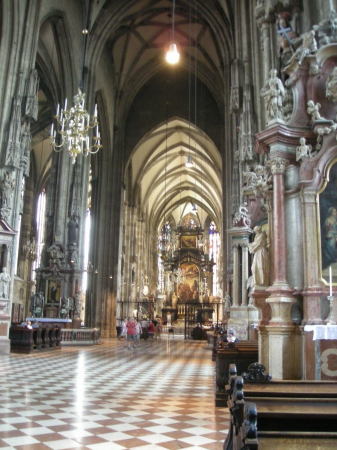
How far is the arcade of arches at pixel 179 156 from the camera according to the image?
7.36 m

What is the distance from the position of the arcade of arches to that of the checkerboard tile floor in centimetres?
168

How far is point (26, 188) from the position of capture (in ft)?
113

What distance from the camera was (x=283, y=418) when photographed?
2760mm

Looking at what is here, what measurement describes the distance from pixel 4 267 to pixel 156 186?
3116 cm

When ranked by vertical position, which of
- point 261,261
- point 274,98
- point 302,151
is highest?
point 274,98

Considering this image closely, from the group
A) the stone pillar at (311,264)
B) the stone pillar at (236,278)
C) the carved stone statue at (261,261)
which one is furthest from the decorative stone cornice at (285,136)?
the stone pillar at (236,278)

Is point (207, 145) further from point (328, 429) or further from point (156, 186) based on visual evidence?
point (328, 429)

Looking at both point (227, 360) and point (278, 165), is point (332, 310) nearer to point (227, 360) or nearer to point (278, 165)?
point (227, 360)

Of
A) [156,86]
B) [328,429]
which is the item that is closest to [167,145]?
[156,86]

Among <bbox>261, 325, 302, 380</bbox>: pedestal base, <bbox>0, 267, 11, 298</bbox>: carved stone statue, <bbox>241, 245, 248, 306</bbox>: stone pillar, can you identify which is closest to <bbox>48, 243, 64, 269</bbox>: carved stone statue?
<bbox>0, 267, 11, 298</bbox>: carved stone statue

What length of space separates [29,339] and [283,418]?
46.7ft

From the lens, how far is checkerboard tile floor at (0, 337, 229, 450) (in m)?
4.62

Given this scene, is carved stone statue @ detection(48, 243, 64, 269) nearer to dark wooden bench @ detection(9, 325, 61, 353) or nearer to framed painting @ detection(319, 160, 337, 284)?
dark wooden bench @ detection(9, 325, 61, 353)

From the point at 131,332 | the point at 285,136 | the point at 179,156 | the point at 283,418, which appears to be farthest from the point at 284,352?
the point at 179,156
